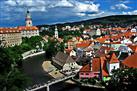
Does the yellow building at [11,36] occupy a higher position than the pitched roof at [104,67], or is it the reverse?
the pitched roof at [104,67]

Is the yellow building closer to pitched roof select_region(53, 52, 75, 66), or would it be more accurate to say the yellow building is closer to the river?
the river

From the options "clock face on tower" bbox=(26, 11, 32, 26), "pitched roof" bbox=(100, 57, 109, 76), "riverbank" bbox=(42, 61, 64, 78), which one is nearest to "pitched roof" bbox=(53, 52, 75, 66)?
"riverbank" bbox=(42, 61, 64, 78)

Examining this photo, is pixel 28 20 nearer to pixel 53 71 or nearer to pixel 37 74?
pixel 53 71

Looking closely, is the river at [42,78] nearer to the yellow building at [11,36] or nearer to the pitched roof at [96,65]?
the pitched roof at [96,65]

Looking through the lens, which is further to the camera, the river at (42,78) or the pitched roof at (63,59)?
the pitched roof at (63,59)

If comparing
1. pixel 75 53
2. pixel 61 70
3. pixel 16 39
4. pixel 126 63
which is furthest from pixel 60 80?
pixel 16 39

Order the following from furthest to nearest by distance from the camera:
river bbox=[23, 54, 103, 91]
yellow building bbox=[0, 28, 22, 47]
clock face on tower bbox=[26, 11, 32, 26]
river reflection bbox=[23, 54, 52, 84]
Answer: clock face on tower bbox=[26, 11, 32, 26] < yellow building bbox=[0, 28, 22, 47] < river reflection bbox=[23, 54, 52, 84] < river bbox=[23, 54, 103, 91]

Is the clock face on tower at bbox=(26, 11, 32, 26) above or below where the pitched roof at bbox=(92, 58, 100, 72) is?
below

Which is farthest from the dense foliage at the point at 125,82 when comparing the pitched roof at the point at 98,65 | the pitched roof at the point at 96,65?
the pitched roof at the point at 96,65

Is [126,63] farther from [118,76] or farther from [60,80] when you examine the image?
[118,76]

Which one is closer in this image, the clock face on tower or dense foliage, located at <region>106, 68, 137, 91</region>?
dense foliage, located at <region>106, 68, 137, 91</region>

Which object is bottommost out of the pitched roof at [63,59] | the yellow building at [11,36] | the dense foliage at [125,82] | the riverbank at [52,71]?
the yellow building at [11,36]
